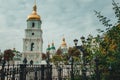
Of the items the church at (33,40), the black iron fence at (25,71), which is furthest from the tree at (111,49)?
the church at (33,40)

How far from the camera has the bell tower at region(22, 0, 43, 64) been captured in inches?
2532

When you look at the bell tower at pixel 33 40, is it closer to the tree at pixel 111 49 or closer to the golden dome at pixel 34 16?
the golden dome at pixel 34 16

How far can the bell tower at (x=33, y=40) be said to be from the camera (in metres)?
64.3

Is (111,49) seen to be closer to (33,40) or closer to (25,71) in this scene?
(25,71)

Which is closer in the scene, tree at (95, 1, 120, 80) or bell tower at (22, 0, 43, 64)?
tree at (95, 1, 120, 80)

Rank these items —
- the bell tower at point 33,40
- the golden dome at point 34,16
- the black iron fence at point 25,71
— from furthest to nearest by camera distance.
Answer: the bell tower at point 33,40, the golden dome at point 34,16, the black iron fence at point 25,71

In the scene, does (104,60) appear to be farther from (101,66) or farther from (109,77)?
(109,77)

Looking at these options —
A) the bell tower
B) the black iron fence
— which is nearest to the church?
the bell tower

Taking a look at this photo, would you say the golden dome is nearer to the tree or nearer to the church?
the church

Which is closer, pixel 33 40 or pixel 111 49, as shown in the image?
pixel 111 49

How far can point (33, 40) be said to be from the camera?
64.9 meters

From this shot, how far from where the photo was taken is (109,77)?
48.9 feet

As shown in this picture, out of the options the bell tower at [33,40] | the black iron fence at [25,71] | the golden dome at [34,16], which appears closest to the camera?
the black iron fence at [25,71]

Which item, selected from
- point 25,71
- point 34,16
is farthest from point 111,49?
point 34,16
